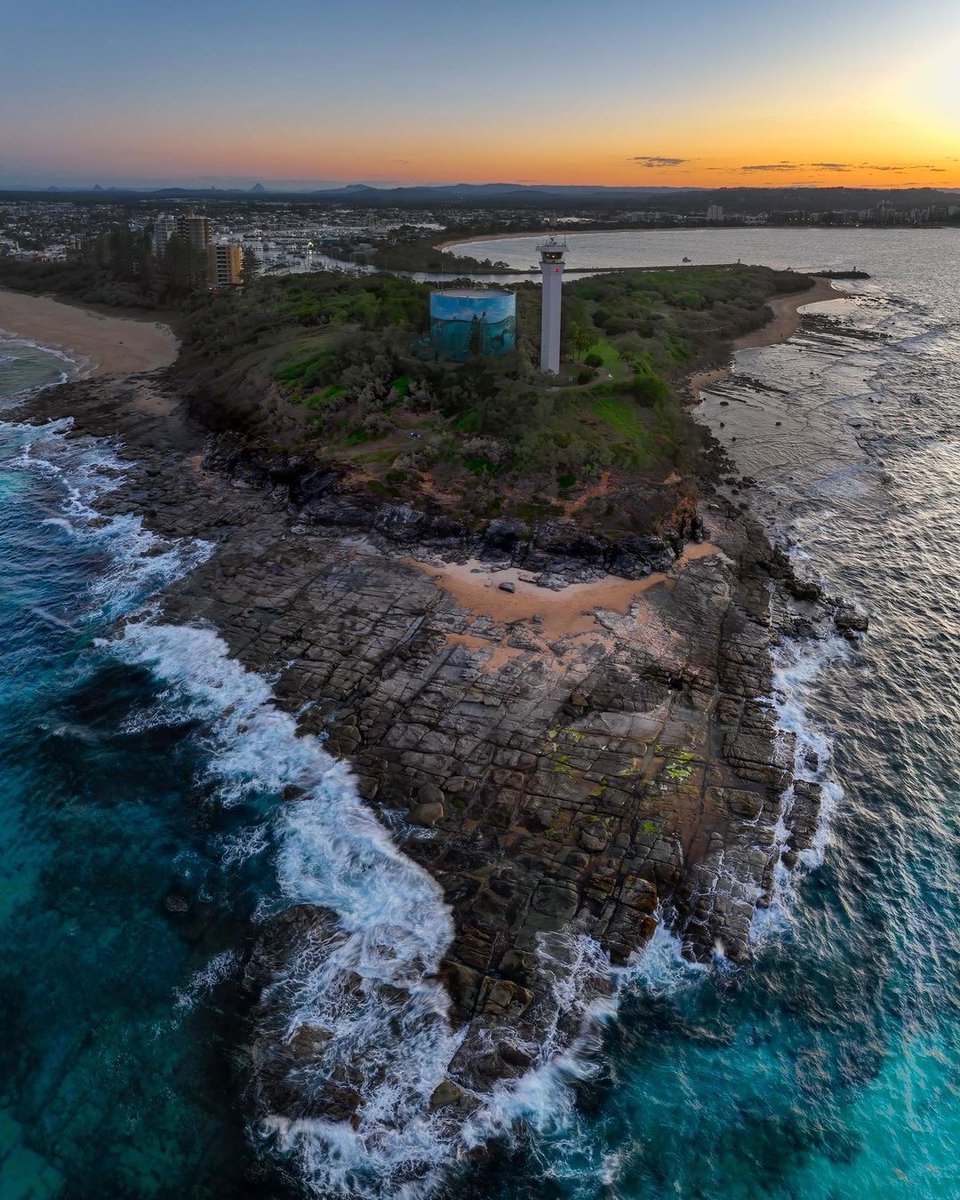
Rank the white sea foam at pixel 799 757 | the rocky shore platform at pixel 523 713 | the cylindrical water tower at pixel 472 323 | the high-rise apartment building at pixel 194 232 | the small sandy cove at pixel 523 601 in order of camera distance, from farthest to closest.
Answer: the high-rise apartment building at pixel 194 232 → the cylindrical water tower at pixel 472 323 → the small sandy cove at pixel 523 601 → the white sea foam at pixel 799 757 → the rocky shore platform at pixel 523 713

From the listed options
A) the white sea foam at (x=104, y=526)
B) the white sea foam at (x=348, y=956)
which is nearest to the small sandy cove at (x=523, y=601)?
the white sea foam at (x=348, y=956)

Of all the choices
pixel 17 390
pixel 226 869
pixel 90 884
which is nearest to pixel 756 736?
pixel 226 869

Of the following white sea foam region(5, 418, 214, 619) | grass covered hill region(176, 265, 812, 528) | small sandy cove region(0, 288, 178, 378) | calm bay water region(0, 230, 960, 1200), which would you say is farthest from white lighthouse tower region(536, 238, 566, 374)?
small sandy cove region(0, 288, 178, 378)

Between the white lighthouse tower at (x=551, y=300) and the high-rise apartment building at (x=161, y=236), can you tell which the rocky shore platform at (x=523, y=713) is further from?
the high-rise apartment building at (x=161, y=236)

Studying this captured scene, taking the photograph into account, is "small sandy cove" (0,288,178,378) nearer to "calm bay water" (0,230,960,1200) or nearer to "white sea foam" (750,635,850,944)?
"calm bay water" (0,230,960,1200)

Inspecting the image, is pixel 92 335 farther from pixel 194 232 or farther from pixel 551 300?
pixel 551 300
